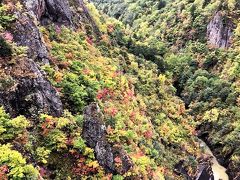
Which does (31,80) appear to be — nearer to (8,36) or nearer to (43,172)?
(8,36)

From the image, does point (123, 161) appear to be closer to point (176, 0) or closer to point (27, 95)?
point (27, 95)

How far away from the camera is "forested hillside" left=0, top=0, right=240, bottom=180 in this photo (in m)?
21.6

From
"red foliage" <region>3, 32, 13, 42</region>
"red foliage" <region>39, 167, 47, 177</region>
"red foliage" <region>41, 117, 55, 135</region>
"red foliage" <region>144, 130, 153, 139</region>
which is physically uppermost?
"red foliage" <region>3, 32, 13, 42</region>

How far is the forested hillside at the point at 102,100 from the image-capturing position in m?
21.6

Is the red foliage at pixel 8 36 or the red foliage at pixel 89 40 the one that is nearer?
the red foliage at pixel 8 36

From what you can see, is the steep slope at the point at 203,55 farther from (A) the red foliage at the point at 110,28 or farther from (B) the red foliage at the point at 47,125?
(B) the red foliage at the point at 47,125

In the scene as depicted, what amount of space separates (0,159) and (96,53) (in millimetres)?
28254

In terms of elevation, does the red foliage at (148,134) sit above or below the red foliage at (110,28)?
below

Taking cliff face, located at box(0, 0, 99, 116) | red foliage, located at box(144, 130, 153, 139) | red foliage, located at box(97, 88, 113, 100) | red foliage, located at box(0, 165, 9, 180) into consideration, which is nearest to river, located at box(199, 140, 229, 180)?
red foliage, located at box(144, 130, 153, 139)

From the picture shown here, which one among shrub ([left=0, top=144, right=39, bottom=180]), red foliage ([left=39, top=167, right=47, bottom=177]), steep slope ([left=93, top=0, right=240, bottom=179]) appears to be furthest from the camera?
steep slope ([left=93, top=0, right=240, bottom=179])

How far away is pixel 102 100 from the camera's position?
34.7m

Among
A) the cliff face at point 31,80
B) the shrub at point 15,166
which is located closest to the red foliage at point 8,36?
the cliff face at point 31,80

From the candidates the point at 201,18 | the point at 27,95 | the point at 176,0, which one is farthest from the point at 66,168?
the point at 176,0

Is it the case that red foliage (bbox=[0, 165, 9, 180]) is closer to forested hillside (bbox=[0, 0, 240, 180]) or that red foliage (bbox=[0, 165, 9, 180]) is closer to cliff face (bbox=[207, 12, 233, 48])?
forested hillside (bbox=[0, 0, 240, 180])
